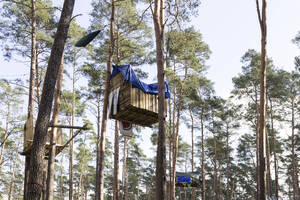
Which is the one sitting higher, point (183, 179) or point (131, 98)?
point (131, 98)

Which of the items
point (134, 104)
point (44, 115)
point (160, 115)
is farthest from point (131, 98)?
point (44, 115)

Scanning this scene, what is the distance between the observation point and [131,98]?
310 inches

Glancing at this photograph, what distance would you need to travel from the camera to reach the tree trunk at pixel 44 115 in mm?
4516

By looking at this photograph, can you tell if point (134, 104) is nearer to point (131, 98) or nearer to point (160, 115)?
point (131, 98)

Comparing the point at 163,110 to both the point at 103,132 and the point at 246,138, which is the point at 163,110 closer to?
the point at 103,132

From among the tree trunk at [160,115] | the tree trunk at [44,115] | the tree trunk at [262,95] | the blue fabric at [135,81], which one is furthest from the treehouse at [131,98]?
the tree trunk at [262,95]

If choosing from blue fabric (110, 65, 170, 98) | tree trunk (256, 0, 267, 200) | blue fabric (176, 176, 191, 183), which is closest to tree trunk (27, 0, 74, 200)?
blue fabric (110, 65, 170, 98)

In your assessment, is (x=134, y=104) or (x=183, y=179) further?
(x=183, y=179)

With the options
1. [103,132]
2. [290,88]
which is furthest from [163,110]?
[290,88]

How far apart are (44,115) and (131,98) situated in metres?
3.23

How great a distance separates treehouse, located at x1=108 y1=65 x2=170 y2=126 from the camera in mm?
7992

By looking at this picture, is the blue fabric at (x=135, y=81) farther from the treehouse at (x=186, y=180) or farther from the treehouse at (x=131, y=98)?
the treehouse at (x=186, y=180)

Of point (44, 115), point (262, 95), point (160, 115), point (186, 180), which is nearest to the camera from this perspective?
point (44, 115)

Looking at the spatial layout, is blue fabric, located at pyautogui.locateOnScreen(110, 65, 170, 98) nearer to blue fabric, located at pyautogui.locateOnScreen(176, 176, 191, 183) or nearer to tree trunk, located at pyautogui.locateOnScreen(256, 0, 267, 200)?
tree trunk, located at pyautogui.locateOnScreen(256, 0, 267, 200)
